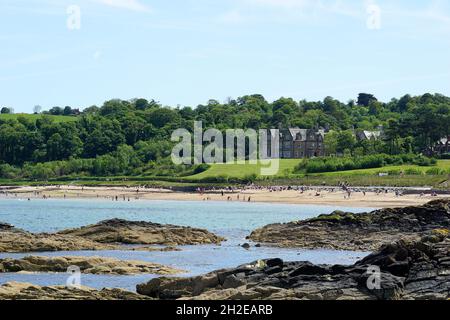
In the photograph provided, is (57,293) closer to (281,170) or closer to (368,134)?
(281,170)

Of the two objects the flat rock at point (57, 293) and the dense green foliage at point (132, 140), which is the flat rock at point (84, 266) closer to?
the flat rock at point (57, 293)

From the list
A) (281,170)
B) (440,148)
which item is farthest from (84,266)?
(440,148)

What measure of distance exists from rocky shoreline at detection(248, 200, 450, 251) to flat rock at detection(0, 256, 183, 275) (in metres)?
13.0

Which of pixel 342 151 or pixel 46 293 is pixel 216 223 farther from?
pixel 342 151

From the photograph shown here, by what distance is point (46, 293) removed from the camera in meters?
28.8

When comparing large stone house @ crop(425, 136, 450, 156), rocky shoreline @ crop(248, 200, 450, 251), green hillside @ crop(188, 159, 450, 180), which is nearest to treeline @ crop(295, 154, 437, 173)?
green hillside @ crop(188, 159, 450, 180)

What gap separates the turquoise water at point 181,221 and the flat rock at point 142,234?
1782 millimetres

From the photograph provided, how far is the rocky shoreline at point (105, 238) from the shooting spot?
1958 inches

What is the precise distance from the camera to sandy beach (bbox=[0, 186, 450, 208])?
311 feet

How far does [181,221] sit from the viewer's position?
78.3 metres

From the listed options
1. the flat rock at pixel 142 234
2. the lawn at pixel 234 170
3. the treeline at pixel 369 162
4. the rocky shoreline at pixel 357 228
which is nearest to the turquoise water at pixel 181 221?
the flat rock at pixel 142 234
